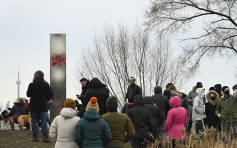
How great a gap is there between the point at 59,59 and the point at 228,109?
703 cm

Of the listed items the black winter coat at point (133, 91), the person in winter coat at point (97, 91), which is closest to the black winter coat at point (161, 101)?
the person in winter coat at point (97, 91)

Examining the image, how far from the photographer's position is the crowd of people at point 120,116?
7891 mm

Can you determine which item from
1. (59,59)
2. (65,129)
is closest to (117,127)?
(65,129)

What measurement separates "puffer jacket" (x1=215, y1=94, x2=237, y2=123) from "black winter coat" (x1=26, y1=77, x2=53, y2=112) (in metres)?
Result: 5.19

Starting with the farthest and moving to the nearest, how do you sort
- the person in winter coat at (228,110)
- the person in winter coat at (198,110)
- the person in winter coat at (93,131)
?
the person in winter coat at (198,110)
the person in winter coat at (228,110)
the person in winter coat at (93,131)

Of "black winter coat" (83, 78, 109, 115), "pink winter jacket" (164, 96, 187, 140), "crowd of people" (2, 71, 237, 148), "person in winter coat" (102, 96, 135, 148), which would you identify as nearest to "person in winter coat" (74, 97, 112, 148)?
"crowd of people" (2, 71, 237, 148)

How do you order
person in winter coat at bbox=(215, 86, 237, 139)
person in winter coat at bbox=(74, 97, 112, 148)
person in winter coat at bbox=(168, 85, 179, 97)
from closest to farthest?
person in winter coat at bbox=(74, 97, 112, 148), person in winter coat at bbox=(215, 86, 237, 139), person in winter coat at bbox=(168, 85, 179, 97)

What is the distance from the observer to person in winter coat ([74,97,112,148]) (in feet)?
25.5

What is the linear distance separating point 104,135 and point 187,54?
20.2m

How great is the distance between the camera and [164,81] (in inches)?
1578

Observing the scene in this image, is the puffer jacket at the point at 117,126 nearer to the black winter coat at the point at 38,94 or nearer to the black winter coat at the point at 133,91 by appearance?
the black winter coat at the point at 38,94

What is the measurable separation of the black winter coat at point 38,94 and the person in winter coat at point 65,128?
4.23m

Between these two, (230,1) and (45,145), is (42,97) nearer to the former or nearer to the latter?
(45,145)

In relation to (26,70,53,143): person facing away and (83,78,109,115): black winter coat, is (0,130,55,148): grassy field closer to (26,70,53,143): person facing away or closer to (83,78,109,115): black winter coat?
(26,70,53,143): person facing away
